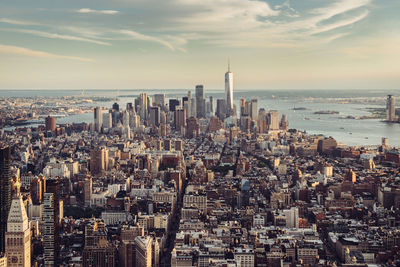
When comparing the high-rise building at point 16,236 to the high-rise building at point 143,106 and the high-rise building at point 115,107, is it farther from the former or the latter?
the high-rise building at point 115,107

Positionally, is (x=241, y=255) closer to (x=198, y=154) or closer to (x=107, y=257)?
(x=107, y=257)

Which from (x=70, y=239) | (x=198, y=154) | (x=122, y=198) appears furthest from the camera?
(x=198, y=154)

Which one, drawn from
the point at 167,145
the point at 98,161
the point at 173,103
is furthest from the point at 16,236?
the point at 173,103

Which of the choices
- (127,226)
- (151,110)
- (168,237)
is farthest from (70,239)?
(151,110)

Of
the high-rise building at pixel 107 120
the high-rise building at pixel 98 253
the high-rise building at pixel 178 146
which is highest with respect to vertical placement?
the high-rise building at pixel 107 120

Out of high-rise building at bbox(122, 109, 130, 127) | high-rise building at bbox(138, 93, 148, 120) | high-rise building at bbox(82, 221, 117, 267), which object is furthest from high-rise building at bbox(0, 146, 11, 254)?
high-rise building at bbox(138, 93, 148, 120)

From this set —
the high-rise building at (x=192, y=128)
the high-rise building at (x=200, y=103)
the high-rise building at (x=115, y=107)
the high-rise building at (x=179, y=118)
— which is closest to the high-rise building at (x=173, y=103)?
the high-rise building at (x=179, y=118)
